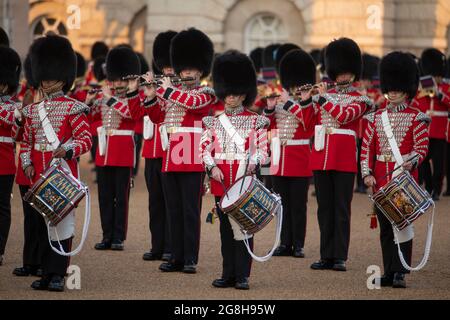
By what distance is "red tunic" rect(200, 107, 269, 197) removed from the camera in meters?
7.37

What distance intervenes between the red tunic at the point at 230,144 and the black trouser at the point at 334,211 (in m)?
1.01

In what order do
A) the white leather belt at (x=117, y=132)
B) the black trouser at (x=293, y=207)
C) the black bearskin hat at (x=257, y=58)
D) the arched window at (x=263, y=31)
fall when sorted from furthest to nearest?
the arched window at (x=263, y=31) → the black bearskin hat at (x=257, y=58) → the white leather belt at (x=117, y=132) → the black trouser at (x=293, y=207)

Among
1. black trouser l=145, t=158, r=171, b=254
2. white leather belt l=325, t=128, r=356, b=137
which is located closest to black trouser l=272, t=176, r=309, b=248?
white leather belt l=325, t=128, r=356, b=137

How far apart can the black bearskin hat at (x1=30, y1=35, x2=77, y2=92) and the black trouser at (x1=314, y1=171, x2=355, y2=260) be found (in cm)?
187

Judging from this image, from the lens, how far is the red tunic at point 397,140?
7527 mm

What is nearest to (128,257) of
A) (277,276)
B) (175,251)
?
(175,251)

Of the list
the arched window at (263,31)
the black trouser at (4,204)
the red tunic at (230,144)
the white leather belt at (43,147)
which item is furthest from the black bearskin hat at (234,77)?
the arched window at (263,31)

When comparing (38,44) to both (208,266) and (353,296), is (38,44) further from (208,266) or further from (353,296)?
(353,296)

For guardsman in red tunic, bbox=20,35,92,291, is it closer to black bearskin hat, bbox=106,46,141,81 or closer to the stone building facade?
black bearskin hat, bbox=106,46,141,81

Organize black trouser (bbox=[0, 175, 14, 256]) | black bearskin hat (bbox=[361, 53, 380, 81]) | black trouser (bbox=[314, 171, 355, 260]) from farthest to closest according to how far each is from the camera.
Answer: black bearskin hat (bbox=[361, 53, 380, 81]) → black trouser (bbox=[314, 171, 355, 260]) → black trouser (bbox=[0, 175, 14, 256])

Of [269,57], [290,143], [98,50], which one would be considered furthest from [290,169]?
[98,50]

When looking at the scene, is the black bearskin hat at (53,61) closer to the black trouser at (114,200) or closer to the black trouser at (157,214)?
the black trouser at (157,214)

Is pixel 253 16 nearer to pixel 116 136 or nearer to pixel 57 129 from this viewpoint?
pixel 116 136

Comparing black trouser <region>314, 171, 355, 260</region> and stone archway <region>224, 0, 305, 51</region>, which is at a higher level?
stone archway <region>224, 0, 305, 51</region>
